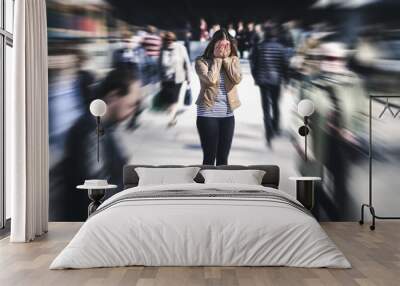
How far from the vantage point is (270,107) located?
7.92 metres

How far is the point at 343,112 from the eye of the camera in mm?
7844

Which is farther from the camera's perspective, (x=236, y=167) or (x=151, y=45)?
(x=151, y=45)

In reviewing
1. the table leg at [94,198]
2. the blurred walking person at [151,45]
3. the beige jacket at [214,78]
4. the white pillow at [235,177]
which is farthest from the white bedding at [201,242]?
the blurred walking person at [151,45]

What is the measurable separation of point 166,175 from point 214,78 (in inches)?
61.6

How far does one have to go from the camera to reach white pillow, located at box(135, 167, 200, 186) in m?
→ 7.15

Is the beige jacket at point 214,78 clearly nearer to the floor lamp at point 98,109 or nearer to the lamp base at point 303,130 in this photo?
the lamp base at point 303,130

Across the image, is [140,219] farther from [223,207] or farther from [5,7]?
[5,7]

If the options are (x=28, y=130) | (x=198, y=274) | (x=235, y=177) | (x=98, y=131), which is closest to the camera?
(x=198, y=274)

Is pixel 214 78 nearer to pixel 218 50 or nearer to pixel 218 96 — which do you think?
pixel 218 96

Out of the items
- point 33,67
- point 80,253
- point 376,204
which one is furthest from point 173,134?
point 80,253

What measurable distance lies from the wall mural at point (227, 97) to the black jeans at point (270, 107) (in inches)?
0.5

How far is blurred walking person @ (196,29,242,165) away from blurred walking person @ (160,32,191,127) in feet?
0.66

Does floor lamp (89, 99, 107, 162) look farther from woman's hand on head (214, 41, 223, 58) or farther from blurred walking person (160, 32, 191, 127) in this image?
woman's hand on head (214, 41, 223, 58)

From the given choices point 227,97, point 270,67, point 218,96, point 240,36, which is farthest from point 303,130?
point 240,36
